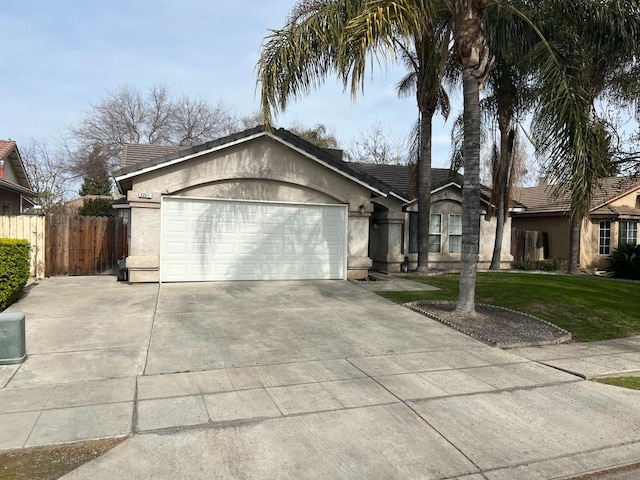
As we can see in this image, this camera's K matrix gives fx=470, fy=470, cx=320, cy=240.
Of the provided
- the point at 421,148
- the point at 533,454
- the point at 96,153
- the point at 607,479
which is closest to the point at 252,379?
the point at 533,454

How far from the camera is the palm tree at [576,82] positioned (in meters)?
8.41

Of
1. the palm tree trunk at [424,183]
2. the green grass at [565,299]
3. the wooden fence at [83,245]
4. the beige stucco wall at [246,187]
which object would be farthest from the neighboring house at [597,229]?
the wooden fence at [83,245]

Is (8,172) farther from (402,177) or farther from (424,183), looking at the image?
(424,183)

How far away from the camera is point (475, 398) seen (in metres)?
5.58

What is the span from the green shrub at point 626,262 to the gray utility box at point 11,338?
21.7 metres

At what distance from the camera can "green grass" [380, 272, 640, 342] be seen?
31.6ft

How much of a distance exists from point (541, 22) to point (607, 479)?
32.1 ft

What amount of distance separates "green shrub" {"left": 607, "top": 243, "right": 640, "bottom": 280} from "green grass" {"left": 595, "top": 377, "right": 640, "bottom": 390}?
51.8 feet

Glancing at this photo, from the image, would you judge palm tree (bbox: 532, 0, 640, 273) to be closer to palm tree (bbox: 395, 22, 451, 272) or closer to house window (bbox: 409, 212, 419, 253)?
palm tree (bbox: 395, 22, 451, 272)

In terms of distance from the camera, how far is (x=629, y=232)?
80.1 ft

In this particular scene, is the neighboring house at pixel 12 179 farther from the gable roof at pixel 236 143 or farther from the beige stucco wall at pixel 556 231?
the beige stucco wall at pixel 556 231

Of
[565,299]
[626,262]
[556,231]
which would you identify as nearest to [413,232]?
[565,299]

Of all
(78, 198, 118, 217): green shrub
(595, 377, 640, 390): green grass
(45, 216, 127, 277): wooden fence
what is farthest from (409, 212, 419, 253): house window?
(78, 198, 118, 217): green shrub

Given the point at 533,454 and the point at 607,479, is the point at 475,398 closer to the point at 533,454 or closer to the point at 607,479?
the point at 533,454
